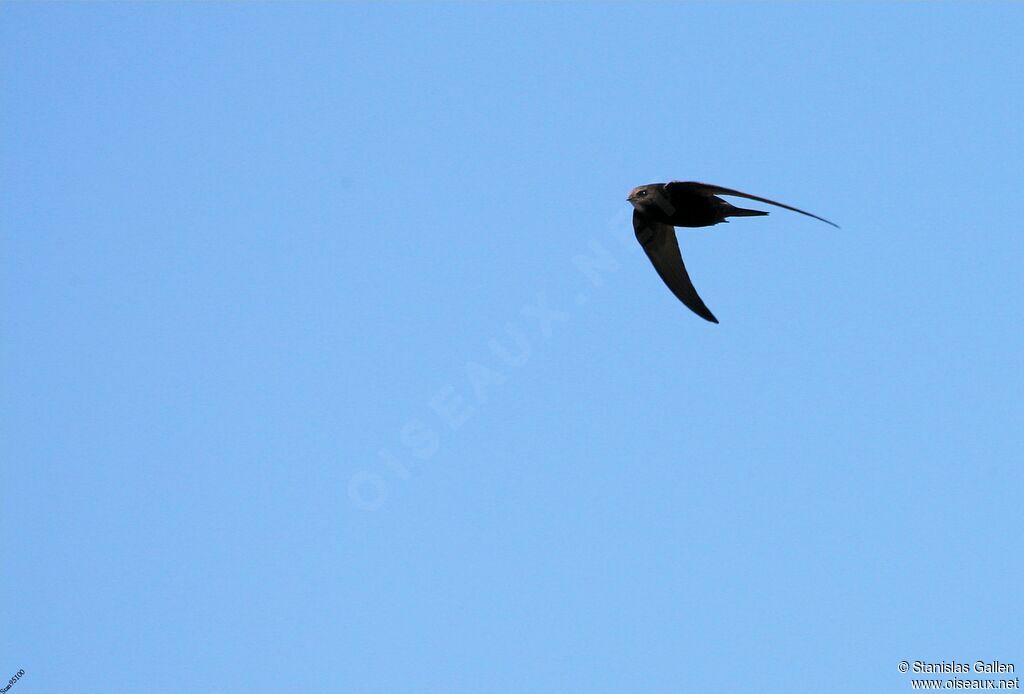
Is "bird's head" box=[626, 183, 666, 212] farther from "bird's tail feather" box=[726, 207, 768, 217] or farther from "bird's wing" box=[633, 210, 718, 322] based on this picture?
"bird's tail feather" box=[726, 207, 768, 217]

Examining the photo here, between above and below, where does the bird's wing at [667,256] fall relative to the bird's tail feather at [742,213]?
below

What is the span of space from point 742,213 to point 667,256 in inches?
52.9

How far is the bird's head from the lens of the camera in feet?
52.8

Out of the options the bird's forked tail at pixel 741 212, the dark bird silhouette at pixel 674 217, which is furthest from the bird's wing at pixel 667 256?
the bird's forked tail at pixel 741 212

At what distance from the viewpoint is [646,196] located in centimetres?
1622

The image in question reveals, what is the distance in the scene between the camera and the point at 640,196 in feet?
53.4

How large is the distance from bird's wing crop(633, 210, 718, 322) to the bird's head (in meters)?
0.32

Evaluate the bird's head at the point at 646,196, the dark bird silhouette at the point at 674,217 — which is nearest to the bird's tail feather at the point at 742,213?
the dark bird silhouette at the point at 674,217

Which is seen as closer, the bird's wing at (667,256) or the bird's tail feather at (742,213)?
the bird's tail feather at (742,213)

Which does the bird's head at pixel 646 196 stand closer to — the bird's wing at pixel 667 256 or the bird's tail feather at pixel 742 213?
the bird's wing at pixel 667 256

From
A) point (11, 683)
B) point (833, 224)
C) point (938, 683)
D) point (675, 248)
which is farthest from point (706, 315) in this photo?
point (11, 683)

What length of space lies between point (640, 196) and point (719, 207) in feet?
3.60

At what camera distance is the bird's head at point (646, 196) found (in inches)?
634

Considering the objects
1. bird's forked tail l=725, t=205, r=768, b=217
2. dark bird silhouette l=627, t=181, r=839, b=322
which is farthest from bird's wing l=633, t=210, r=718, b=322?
bird's forked tail l=725, t=205, r=768, b=217
